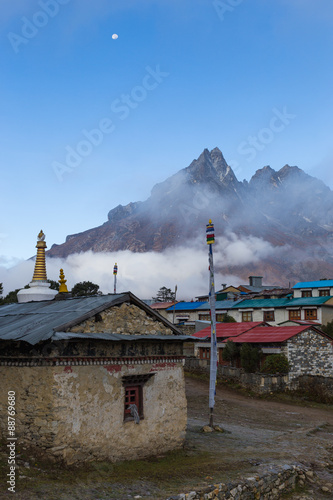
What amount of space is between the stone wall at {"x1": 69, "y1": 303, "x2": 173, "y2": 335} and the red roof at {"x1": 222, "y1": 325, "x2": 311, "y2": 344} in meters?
19.4

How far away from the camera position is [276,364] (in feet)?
105

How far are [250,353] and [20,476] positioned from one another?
82.7ft

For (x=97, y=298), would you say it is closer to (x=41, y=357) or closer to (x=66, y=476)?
(x=41, y=357)

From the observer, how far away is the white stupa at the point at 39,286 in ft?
76.2

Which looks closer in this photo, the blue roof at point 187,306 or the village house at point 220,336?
the village house at point 220,336

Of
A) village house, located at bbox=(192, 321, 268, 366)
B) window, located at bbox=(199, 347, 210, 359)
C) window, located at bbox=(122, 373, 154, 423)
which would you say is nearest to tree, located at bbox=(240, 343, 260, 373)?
village house, located at bbox=(192, 321, 268, 366)

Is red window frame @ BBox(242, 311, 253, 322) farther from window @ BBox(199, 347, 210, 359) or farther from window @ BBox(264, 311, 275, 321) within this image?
window @ BBox(199, 347, 210, 359)

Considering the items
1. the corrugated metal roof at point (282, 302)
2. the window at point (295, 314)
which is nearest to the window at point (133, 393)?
the corrugated metal roof at point (282, 302)

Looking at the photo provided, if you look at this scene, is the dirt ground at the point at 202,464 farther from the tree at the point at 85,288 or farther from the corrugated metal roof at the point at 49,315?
the tree at the point at 85,288

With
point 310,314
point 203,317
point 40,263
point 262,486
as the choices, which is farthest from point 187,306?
point 262,486

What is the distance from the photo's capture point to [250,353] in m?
34.1

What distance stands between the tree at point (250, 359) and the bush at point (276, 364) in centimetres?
123

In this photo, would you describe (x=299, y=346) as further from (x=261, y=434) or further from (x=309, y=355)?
(x=261, y=434)

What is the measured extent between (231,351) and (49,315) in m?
24.0
